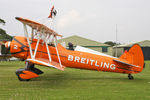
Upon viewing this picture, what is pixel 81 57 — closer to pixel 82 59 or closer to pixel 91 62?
pixel 82 59

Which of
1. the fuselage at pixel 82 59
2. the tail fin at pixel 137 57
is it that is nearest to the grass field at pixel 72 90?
the fuselage at pixel 82 59

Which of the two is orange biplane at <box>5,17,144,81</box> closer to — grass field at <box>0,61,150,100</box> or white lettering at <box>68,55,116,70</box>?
white lettering at <box>68,55,116,70</box>

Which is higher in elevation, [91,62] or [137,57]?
[137,57]

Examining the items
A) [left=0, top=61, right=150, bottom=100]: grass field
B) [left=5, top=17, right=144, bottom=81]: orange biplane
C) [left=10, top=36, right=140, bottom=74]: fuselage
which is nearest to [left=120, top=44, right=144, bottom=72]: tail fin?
[left=5, top=17, right=144, bottom=81]: orange biplane

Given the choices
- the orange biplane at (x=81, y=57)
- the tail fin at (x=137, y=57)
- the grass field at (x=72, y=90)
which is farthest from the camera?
the tail fin at (x=137, y=57)

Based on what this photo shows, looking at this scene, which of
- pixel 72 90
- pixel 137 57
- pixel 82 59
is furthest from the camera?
pixel 82 59

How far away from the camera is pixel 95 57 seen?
830cm

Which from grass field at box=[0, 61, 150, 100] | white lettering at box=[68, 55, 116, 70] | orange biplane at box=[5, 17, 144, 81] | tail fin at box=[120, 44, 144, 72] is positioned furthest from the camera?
white lettering at box=[68, 55, 116, 70]

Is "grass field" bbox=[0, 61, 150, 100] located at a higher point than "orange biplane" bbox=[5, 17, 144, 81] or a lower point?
lower

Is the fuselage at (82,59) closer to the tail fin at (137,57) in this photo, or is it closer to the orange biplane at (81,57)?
the orange biplane at (81,57)

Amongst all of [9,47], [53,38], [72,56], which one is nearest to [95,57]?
[72,56]

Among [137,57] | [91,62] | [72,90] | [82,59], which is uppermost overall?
[137,57]

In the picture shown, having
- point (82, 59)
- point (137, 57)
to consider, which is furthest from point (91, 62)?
point (137, 57)

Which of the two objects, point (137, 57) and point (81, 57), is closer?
point (137, 57)
